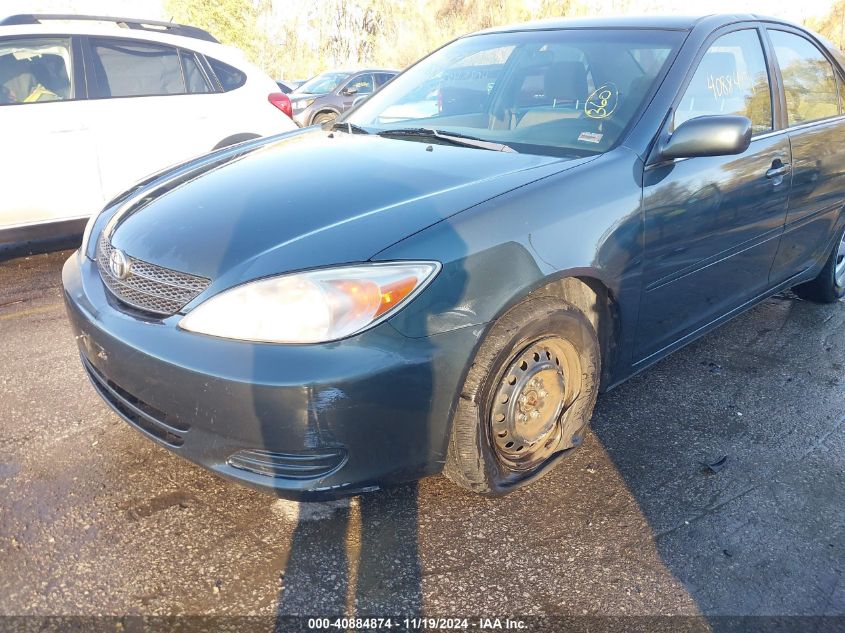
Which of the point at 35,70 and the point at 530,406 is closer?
the point at 530,406

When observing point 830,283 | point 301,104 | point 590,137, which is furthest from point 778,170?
point 301,104

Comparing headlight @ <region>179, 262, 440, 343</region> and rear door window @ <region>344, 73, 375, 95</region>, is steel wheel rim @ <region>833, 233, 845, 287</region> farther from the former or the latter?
rear door window @ <region>344, 73, 375, 95</region>

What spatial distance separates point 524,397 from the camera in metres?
2.30

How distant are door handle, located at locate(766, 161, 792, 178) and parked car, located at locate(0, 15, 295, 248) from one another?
11.8 ft

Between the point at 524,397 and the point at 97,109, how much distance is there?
13.9 feet

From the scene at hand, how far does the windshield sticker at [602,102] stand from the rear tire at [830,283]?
85.2 inches

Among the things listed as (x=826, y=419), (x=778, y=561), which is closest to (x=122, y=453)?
(x=778, y=561)

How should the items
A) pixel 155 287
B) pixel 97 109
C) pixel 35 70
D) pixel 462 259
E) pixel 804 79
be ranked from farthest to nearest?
pixel 97 109 < pixel 35 70 < pixel 804 79 < pixel 155 287 < pixel 462 259

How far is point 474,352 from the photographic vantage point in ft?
6.62

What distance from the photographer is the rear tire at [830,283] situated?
4199mm

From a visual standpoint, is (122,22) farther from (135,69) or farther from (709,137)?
(709,137)

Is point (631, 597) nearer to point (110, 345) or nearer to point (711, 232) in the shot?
point (711, 232)

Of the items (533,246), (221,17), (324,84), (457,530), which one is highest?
(221,17)

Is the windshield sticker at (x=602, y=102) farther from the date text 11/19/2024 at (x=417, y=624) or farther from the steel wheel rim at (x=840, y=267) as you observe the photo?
the steel wheel rim at (x=840, y=267)
